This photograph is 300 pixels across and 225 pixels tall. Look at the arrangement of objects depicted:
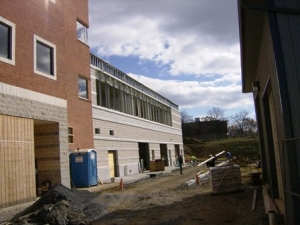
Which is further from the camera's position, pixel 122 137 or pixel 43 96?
pixel 122 137

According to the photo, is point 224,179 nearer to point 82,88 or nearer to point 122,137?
point 82,88

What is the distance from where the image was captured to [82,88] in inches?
985

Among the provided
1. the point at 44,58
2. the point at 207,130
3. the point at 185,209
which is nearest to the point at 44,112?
the point at 44,58

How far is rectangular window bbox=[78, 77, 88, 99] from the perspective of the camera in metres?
24.6

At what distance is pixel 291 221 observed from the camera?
21.3ft

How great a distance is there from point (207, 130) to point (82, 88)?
83.7 m

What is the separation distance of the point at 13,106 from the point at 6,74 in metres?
1.25

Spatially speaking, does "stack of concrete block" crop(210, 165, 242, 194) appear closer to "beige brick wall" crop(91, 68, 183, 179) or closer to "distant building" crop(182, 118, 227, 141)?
"beige brick wall" crop(91, 68, 183, 179)

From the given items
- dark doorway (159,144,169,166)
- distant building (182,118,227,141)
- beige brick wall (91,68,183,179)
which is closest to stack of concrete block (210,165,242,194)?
beige brick wall (91,68,183,179)

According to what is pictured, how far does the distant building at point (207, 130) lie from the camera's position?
105 metres

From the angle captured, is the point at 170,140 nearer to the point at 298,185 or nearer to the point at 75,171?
the point at 75,171

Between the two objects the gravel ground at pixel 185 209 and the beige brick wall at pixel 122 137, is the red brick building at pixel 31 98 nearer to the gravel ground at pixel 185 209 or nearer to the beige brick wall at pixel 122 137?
the gravel ground at pixel 185 209

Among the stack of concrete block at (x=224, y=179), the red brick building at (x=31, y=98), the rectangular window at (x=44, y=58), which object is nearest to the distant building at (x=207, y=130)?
the red brick building at (x=31, y=98)

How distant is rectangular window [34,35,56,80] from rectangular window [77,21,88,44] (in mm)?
8937
